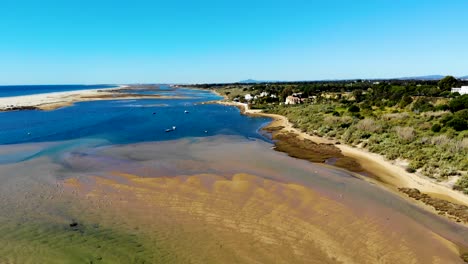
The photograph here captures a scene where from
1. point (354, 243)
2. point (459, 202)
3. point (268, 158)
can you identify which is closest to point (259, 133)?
point (268, 158)

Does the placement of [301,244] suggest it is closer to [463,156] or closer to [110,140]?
[463,156]

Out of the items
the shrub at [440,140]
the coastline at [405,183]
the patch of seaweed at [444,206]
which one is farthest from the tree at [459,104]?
the patch of seaweed at [444,206]

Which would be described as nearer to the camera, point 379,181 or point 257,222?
point 257,222

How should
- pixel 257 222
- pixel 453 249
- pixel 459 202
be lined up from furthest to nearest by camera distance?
pixel 459 202
pixel 257 222
pixel 453 249

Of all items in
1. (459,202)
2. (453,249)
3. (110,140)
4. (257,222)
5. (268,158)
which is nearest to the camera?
(453,249)

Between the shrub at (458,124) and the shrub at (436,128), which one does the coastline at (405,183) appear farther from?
the shrub at (458,124)
